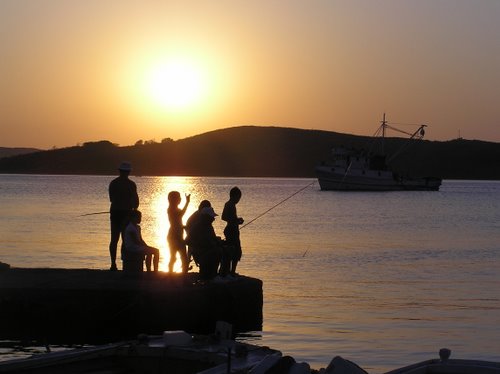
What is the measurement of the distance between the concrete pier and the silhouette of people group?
47 centimetres

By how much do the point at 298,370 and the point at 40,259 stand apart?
22.9 metres

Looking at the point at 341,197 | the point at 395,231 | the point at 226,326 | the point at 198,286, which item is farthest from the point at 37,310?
the point at 341,197

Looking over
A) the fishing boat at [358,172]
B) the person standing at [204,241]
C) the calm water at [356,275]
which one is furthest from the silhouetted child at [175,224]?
the fishing boat at [358,172]

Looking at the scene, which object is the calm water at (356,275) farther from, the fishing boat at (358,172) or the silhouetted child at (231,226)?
the fishing boat at (358,172)

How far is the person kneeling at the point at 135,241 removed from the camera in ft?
53.2

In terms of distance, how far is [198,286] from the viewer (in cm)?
1534

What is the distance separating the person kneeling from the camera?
1622 centimetres

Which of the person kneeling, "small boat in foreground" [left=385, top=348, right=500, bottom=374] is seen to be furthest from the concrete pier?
"small boat in foreground" [left=385, top=348, right=500, bottom=374]

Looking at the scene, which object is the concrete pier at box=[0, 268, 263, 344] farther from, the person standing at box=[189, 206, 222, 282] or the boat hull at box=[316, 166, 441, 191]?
the boat hull at box=[316, 166, 441, 191]

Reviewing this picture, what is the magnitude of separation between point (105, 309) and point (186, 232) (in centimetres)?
171

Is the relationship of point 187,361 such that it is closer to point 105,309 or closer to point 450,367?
point 450,367

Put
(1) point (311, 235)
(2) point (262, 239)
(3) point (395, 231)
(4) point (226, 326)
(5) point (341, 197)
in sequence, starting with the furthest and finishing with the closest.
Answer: (5) point (341, 197)
(3) point (395, 231)
(1) point (311, 235)
(2) point (262, 239)
(4) point (226, 326)

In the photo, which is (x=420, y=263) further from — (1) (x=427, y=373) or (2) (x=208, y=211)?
(1) (x=427, y=373)

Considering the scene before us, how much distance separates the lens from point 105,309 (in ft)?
49.4
